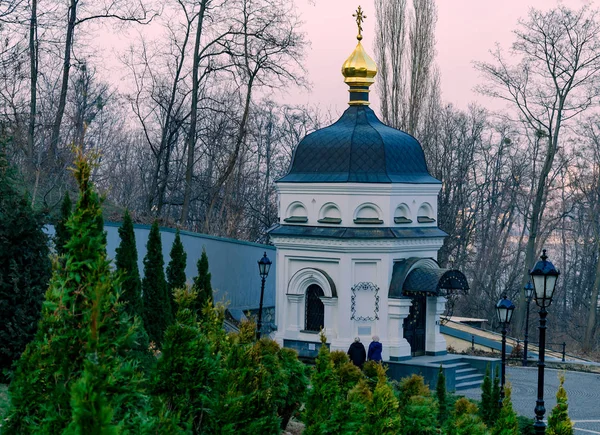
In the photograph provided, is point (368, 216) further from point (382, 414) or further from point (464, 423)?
point (382, 414)

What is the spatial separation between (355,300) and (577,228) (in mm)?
29754

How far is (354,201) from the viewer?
24266 mm

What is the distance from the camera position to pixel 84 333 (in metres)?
6.76

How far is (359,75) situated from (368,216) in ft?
14.2

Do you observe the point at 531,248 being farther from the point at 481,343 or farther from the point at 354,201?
the point at 354,201

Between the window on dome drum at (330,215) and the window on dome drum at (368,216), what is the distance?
49cm

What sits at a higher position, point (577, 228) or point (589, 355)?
point (577, 228)

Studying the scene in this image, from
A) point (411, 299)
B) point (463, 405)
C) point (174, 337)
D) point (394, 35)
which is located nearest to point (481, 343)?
point (411, 299)

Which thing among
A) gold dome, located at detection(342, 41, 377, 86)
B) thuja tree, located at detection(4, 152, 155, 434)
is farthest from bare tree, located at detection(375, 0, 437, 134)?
thuja tree, located at detection(4, 152, 155, 434)

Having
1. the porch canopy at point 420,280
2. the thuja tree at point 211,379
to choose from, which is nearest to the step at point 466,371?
the porch canopy at point 420,280

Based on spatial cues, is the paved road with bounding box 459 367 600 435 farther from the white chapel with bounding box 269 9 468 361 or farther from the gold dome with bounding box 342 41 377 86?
the gold dome with bounding box 342 41 377 86

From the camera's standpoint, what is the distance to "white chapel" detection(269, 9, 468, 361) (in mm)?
24078

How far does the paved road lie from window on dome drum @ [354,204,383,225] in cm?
478

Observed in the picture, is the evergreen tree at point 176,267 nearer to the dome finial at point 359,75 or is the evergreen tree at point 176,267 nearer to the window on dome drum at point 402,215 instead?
the window on dome drum at point 402,215
